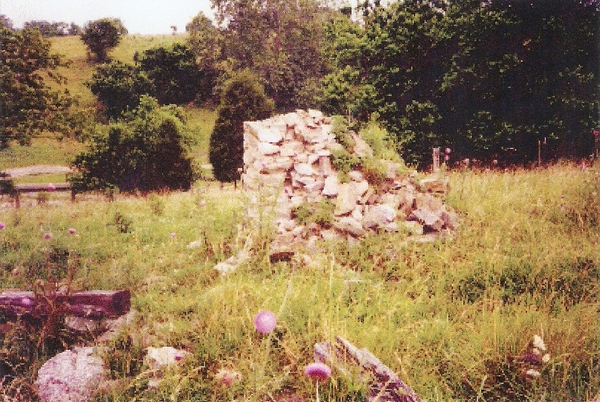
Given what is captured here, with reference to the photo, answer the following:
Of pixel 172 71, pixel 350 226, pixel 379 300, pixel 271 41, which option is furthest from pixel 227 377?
pixel 172 71

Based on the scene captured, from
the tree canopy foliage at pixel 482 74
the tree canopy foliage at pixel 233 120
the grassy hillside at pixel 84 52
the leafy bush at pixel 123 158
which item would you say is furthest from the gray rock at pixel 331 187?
the grassy hillside at pixel 84 52

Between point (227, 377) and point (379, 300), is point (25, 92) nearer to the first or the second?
point (379, 300)

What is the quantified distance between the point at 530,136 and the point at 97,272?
1198cm

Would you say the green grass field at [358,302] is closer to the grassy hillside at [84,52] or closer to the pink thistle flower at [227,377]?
the pink thistle flower at [227,377]

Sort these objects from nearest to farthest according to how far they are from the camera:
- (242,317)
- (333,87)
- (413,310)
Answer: (242,317) → (413,310) → (333,87)

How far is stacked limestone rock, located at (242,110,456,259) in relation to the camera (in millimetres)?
5164

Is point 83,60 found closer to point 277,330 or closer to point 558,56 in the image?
point 558,56

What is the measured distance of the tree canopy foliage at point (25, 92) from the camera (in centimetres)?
1303

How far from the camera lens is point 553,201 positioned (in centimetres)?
589

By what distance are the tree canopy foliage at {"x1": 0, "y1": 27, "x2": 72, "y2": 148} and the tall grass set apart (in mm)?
9237

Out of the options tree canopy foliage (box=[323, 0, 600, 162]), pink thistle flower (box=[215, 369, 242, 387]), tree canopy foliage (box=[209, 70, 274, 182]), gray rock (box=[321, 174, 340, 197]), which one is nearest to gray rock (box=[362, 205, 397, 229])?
gray rock (box=[321, 174, 340, 197])

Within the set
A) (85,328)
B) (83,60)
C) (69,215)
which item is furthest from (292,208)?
(83,60)

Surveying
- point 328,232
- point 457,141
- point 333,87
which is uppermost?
point 333,87

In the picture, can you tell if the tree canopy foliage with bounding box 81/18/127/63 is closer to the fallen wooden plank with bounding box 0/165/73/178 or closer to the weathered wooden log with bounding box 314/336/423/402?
the fallen wooden plank with bounding box 0/165/73/178
